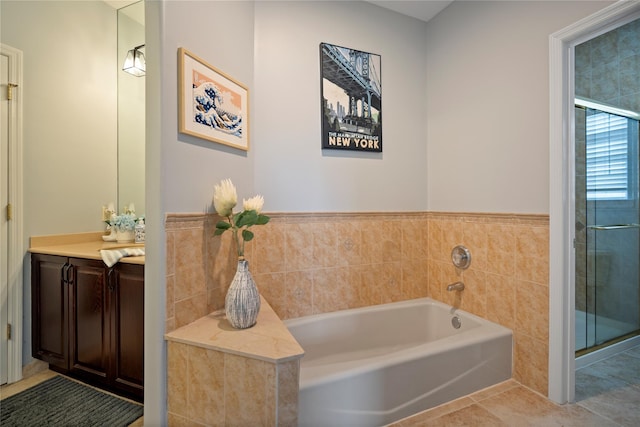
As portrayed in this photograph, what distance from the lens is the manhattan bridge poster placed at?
2.16 m

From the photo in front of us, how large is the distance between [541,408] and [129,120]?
11.6 feet

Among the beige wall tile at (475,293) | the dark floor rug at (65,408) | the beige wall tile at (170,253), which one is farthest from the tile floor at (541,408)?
the dark floor rug at (65,408)

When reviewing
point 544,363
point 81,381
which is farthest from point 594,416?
point 81,381

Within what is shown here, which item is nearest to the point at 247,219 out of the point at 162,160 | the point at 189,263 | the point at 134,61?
the point at 189,263

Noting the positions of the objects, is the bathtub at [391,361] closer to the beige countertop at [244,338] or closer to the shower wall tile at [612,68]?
the beige countertop at [244,338]

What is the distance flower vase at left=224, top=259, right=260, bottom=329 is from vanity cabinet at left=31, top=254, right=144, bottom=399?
22.3 inches

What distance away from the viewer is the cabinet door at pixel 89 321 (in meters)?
1.73

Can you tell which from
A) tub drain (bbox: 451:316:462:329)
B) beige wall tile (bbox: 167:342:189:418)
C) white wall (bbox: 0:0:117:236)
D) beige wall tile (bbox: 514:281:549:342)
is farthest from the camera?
tub drain (bbox: 451:316:462:329)

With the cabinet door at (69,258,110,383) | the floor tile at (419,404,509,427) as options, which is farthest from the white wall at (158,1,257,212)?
the floor tile at (419,404,509,427)

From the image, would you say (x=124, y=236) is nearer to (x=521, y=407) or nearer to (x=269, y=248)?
(x=269, y=248)

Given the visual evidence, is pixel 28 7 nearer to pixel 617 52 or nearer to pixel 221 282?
pixel 221 282

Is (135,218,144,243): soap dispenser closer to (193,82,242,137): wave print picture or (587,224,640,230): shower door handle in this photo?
(193,82,242,137): wave print picture

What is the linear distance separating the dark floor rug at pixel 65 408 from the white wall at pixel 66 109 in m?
1.01

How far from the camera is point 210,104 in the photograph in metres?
1.57
